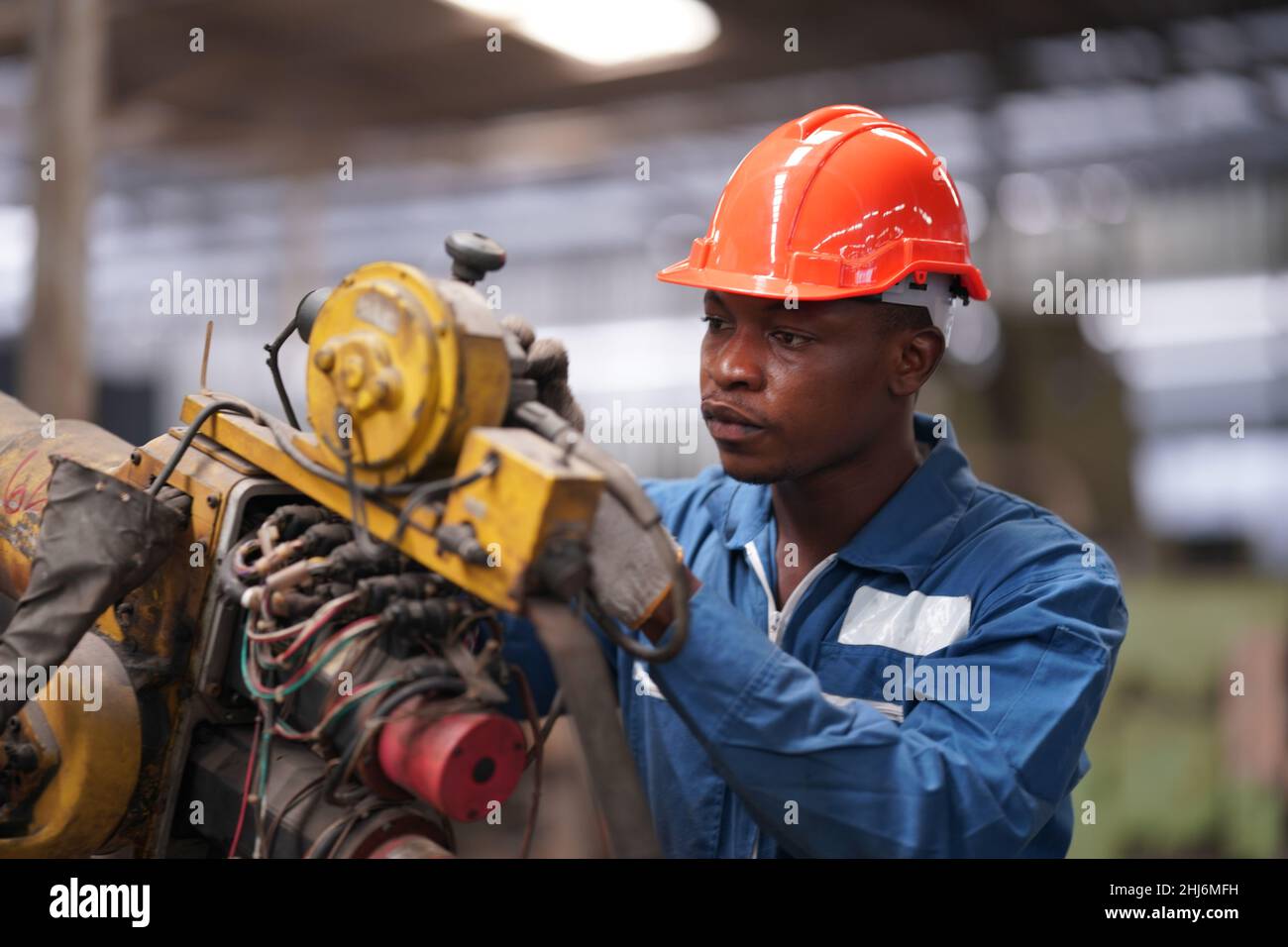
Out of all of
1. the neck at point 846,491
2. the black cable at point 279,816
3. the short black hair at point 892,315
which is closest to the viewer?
the black cable at point 279,816

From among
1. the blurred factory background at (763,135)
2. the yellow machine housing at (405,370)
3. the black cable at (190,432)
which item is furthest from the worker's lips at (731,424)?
the blurred factory background at (763,135)

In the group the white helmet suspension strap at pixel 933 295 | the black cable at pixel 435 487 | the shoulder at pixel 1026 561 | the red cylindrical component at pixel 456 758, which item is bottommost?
the red cylindrical component at pixel 456 758

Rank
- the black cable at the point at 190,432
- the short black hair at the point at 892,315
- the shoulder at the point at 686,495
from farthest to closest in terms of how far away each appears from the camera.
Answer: the shoulder at the point at 686,495 → the short black hair at the point at 892,315 → the black cable at the point at 190,432

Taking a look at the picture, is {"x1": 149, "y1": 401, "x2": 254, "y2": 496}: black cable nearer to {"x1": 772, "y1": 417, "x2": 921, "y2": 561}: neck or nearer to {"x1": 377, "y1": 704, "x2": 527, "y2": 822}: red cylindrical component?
{"x1": 377, "y1": 704, "x2": 527, "y2": 822}: red cylindrical component

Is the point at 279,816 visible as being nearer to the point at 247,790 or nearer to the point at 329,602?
the point at 247,790

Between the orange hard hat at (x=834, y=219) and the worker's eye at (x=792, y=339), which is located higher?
the orange hard hat at (x=834, y=219)

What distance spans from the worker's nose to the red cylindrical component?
61 cm

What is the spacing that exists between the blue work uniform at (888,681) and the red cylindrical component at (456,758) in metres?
0.19

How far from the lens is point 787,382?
5.10 feet

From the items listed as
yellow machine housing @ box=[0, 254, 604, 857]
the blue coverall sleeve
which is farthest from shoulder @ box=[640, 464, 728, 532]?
yellow machine housing @ box=[0, 254, 604, 857]

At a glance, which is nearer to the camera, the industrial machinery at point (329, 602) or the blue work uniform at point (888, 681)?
the industrial machinery at point (329, 602)

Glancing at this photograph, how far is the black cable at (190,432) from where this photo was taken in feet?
4.35

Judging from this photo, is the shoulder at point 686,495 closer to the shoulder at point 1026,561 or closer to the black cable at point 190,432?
the shoulder at point 1026,561
